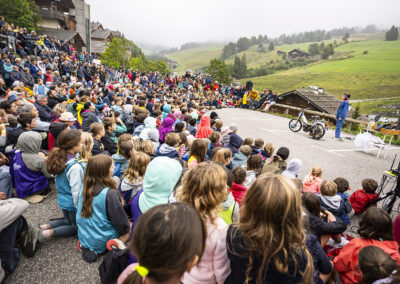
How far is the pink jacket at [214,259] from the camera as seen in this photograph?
173cm

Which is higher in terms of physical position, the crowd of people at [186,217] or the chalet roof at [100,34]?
the chalet roof at [100,34]

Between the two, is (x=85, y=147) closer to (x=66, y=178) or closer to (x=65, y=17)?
(x=66, y=178)

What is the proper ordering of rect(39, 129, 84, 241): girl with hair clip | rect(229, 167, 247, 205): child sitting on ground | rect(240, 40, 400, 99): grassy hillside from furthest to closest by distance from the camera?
rect(240, 40, 400, 99): grassy hillside, rect(229, 167, 247, 205): child sitting on ground, rect(39, 129, 84, 241): girl with hair clip

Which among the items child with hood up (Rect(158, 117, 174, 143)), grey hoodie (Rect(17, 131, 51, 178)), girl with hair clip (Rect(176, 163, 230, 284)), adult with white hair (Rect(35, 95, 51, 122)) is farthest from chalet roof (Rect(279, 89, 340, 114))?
grey hoodie (Rect(17, 131, 51, 178))

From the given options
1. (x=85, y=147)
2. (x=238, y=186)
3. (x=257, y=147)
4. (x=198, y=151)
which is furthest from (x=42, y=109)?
(x=238, y=186)

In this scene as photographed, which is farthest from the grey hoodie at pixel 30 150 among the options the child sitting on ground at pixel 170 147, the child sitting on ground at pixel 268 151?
the child sitting on ground at pixel 268 151

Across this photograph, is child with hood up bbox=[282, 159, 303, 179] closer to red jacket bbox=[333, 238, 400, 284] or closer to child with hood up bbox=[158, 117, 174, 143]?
red jacket bbox=[333, 238, 400, 284]

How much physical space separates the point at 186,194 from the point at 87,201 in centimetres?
132

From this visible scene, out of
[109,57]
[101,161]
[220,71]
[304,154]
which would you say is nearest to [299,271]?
[101,161]

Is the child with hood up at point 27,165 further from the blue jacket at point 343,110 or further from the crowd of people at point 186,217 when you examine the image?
the blue jacket at point 343,110

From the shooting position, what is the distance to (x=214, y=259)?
1.76 m

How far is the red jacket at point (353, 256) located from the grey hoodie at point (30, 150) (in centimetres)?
450

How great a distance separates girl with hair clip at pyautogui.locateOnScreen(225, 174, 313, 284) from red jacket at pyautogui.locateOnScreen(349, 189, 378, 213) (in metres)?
3.49

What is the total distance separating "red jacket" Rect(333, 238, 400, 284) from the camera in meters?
2.13
